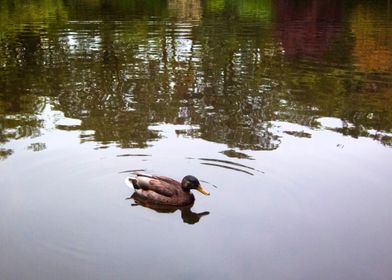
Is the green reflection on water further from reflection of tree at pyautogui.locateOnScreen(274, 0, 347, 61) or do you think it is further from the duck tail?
the duck tail

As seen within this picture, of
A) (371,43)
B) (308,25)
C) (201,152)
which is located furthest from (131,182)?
(308,25)

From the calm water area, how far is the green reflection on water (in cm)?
7

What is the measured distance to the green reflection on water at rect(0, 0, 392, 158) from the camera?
12055mm

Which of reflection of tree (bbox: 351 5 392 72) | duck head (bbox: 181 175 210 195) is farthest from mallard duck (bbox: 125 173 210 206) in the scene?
reflection of tree (bbox: 351 5 392 72)

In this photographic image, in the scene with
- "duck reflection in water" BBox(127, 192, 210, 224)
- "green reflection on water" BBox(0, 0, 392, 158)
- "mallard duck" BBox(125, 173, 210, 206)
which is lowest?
"duck reflection in water" BBox(127, 192, 210, 224)

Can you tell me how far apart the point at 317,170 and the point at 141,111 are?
481 cm

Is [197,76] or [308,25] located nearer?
[197,76]

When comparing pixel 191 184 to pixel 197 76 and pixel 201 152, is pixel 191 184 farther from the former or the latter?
pixel 197 76

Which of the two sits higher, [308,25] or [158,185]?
[308,25]

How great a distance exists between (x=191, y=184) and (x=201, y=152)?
2.04m

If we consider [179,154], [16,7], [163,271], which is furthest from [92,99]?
[16,7]

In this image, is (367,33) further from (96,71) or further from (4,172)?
(4,172)

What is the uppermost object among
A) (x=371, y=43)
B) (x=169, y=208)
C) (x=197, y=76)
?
(x=371, y=43)

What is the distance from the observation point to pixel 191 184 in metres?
8.12
